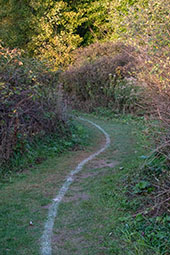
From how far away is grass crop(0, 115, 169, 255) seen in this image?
466 cm

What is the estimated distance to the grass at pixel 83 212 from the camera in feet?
15.3

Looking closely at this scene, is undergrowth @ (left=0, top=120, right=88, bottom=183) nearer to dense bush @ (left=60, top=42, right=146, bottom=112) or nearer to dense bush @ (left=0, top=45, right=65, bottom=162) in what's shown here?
dense bush @ (left=0, top=45, right=65, bottom=162)

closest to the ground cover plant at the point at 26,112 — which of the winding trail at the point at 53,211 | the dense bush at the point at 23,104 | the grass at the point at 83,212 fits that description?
the dense bush at the point at 23,104

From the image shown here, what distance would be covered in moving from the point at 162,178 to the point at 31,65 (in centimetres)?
625

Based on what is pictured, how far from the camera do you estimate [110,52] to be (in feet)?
68.9

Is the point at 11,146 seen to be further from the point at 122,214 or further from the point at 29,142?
the point at 122,214

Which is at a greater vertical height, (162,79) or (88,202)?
(162,79)

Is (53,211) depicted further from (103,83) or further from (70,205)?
(103,83)

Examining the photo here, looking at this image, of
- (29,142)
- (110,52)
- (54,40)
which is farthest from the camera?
(54,40)

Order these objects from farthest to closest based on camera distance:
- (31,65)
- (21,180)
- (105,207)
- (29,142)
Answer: (31,65) → (29,142) → (21,180) → (105,207)

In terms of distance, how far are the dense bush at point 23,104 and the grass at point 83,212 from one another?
93cm

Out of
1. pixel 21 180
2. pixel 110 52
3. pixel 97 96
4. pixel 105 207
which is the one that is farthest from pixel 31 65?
pixel 110 52

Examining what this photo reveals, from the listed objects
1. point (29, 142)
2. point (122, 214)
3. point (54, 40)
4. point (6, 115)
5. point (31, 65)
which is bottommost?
point (122, 214)

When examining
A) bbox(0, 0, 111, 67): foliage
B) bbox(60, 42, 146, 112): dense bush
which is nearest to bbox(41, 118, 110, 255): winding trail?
bbox(60, 42, 146, 112): dense bush
